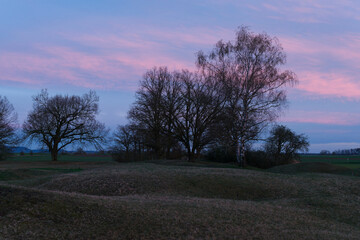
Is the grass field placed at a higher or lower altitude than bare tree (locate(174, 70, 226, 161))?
lower

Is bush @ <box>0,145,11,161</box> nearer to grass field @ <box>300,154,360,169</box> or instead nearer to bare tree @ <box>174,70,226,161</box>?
bare tree @ <box>174,70,226,161</box>

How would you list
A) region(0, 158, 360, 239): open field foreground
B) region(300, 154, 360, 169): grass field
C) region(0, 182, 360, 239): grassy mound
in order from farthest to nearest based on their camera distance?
region(300, 154, 360, 169): grass field < region(0, 158, 360, 239): open field foreground < region(0, 182, 360, 239): grassy mound

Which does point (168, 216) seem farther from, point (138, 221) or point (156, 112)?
point (156, 112)

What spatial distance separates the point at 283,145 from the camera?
4572 centimetres

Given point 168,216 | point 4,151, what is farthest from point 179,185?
point 4,151

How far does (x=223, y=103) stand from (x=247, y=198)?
21498 mm

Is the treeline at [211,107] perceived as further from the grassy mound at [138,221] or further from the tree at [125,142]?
the grassy mound at [138,221]

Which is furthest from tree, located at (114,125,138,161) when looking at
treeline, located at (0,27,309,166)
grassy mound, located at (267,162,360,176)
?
grassy mound, located at (267,162,360,176)

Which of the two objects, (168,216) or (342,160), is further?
(342,160)

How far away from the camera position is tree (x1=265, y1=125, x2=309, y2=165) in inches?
1762

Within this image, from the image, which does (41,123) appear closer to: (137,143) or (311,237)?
(137,143)

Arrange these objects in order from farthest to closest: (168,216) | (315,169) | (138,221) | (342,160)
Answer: (342,160), (315,169), (168,216), (138,221)

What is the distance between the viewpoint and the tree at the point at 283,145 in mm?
44750

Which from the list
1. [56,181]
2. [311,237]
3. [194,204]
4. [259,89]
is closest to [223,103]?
[259,89]
